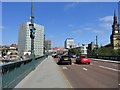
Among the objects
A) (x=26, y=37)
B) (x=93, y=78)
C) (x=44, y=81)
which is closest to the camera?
(x=44, y=81)

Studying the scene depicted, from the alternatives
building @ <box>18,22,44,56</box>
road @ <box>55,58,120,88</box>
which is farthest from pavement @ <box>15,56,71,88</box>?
building @ <box>18,22,44,56</box>

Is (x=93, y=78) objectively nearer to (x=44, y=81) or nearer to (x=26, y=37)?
(x=44, y=81)

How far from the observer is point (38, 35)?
64188 mm

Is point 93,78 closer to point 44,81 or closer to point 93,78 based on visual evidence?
point 93,78

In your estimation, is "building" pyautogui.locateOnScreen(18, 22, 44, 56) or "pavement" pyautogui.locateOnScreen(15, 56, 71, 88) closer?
"pavement" pyautogui.locateOnScreen(15, 56, 71, 88)

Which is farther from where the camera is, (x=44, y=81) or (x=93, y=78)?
(x=93, y=78)

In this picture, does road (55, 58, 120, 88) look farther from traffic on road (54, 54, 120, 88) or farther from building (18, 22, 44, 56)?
building (18, 22, 44, 56)

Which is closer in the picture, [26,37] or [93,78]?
[93,78]

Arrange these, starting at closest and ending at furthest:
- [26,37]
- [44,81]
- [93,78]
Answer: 1. [44,81]
2. [93,78]
3. [26,37]

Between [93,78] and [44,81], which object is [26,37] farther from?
[44,81]

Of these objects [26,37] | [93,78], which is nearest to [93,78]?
[93,78]

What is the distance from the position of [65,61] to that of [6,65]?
33015mm

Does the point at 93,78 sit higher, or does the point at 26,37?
the point at 26,37

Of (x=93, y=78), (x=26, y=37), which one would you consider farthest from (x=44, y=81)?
(x=26, y=37)
